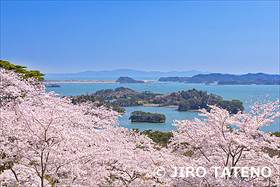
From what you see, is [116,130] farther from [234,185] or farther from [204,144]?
[234,185]

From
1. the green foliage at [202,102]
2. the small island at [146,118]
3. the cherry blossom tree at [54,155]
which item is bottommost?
the small island at [146,118]

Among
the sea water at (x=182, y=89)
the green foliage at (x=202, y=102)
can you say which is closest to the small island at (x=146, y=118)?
the sea water at (x=182, y=89)

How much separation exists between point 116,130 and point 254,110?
7.62 metres

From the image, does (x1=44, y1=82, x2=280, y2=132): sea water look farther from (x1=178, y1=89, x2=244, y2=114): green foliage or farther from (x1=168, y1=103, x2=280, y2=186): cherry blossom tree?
(x1=178, y1=89, x2=244, y2=114): green foliage

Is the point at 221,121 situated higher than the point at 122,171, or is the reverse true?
the point at 221,121

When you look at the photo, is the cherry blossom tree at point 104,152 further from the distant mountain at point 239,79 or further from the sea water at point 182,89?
the distant mountain at point 239,79

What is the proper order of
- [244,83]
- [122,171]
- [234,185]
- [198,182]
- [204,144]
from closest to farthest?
[234,185] < [198,182] < [204,144] < [122,171] < [244,83]

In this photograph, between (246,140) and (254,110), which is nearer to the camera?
(246,140)

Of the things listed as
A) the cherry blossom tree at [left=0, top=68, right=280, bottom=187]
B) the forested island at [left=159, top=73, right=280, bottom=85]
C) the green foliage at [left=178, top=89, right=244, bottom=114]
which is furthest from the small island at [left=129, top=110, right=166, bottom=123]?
the forested island at [left=159, top=73, right=280, bottom=85]

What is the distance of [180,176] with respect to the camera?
17.8 feet

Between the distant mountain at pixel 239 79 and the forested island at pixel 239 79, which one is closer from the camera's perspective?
the forested island at pixel 239 79

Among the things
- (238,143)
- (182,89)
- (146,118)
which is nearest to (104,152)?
(238,143)

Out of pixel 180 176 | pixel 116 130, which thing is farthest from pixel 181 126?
pixel 116 130

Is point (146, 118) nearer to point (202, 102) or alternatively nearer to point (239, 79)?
point (202, 102)
